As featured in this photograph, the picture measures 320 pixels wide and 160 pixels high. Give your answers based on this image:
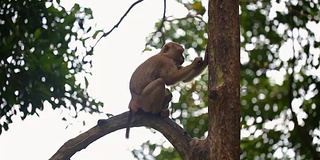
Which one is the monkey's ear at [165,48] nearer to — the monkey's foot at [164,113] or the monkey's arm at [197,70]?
the monkey's arm at [197,70]

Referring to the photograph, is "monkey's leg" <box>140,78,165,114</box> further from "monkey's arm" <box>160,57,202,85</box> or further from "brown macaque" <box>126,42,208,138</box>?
"monkey's arm" <box>160,57,202,85</box>

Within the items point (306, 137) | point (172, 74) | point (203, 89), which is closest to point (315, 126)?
point (306, 137)

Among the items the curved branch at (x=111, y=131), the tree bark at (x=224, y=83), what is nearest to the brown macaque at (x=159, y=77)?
the curved branch at (x=111, y=131)

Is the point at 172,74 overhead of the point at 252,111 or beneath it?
beneath

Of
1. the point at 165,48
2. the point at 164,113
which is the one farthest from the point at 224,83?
the point at 165,48

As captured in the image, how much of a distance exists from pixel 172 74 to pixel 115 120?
1.11 metres

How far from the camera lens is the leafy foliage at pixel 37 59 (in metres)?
7.12

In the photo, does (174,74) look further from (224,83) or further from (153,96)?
(224,83)

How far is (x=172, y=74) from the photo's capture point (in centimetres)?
734

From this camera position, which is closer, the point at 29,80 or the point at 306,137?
the point at 29,80

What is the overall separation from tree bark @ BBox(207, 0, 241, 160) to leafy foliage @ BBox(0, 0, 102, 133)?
2202 millimetres

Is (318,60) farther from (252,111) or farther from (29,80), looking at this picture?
(29,80)

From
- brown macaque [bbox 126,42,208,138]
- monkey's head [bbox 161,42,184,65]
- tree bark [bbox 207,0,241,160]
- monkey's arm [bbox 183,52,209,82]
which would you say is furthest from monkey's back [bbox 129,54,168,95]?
tree bark [bbox 207,0,241,160]

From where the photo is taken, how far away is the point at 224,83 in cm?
552
